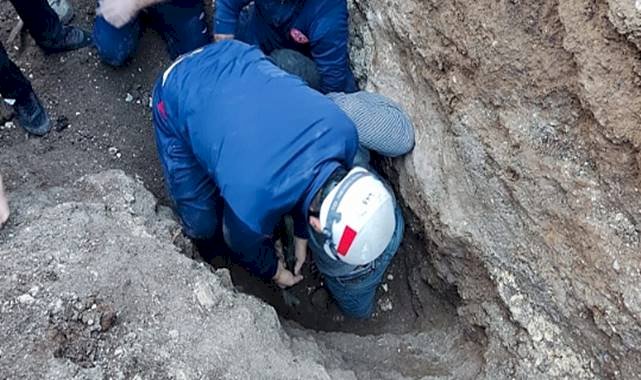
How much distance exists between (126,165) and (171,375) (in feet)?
5.05

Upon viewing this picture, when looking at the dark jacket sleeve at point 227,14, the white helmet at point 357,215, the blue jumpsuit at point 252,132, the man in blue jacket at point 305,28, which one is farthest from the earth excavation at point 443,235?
the dark jacket sleeve at point 227,14

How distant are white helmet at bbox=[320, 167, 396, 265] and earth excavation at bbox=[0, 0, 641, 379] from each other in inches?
17.1

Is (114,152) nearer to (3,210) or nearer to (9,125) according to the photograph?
(9,125)

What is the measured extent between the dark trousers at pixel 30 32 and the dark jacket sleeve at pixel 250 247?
3.76ft

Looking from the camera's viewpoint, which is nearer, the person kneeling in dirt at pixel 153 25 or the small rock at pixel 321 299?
the person kneeling in dirt at pixel 153 25

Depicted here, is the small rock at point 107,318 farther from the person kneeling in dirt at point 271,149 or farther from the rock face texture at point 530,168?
the rock face texture at point 530,168

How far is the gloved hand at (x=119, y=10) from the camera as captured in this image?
3.73 meters

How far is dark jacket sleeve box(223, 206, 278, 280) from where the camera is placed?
3.45 meters

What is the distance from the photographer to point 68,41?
4121 millimetres

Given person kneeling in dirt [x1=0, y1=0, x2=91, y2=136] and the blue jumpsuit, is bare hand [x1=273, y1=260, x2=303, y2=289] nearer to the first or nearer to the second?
the blue jumpsuit

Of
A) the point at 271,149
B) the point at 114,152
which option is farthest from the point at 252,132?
the point at 114,152

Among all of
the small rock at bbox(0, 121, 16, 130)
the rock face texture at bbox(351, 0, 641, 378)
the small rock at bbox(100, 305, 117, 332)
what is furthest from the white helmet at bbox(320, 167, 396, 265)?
the small rock at bbox(0, 121, 16, 130)

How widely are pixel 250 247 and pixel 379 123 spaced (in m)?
0.82

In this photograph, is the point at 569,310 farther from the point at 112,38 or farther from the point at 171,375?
the point at 112,38
